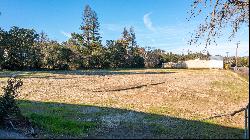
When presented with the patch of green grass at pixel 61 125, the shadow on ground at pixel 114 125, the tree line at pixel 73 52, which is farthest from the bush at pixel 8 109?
the tree line at pixel 73 52

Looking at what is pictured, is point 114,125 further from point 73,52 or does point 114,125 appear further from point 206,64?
point 206,64

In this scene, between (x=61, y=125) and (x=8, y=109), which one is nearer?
(x=8, y=109)

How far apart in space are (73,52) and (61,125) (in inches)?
2684

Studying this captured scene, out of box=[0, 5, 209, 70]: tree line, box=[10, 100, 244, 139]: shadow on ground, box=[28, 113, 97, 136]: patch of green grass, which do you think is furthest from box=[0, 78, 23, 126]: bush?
box=[0, 5, 209, 70]: tree line

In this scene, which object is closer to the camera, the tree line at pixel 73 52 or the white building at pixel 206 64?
the tree line at pixel 73 52

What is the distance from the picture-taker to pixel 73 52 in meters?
82.8

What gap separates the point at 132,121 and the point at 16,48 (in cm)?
5909

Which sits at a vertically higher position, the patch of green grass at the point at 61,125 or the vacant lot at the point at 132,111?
the patch of green grass at the point at 61,125

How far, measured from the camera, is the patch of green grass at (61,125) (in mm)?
14211

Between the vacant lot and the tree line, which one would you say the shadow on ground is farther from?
the tree line

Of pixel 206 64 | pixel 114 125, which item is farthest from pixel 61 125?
pixel 206 64

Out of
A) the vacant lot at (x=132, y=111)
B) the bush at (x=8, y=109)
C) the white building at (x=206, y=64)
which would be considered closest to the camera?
the bush at (x=8, y=109)

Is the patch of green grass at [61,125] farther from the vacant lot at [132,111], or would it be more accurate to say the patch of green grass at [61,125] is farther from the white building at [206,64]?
the white building at [206,64]

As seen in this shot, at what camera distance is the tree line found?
7206cm
